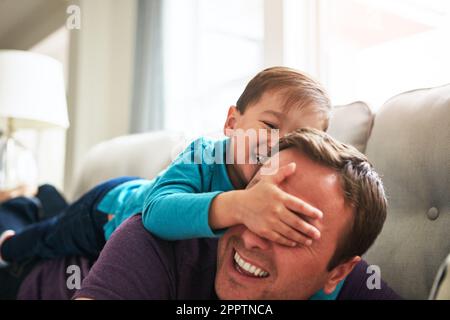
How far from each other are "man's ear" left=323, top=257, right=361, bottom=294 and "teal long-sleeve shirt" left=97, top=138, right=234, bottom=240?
0.16 meters

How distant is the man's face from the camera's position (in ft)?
1.76

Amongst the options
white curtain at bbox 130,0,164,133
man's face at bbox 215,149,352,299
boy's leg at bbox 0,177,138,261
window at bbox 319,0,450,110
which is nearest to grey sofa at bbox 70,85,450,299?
window at bbox 319,0,450,110

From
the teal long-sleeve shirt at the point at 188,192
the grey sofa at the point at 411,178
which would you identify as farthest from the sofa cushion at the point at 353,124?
the teal long-sleeve shirt at the point at 188,192

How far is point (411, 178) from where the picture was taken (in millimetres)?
817

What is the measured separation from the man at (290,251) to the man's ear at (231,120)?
0.60 ft

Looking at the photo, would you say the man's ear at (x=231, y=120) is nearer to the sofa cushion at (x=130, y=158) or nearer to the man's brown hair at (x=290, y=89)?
the man's brown hair at (x=290, y=89)

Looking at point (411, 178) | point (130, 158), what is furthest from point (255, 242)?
point (130, 158)

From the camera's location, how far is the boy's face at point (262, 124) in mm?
677

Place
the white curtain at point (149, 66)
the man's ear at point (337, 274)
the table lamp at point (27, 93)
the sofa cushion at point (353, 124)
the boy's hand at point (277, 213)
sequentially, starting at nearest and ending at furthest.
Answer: the boy's hand at point (277, 213) → the man's ear at point (337, 274) → the sofa cushion at point (353, 124) → the white curtain at point (149, 66) → the table lamp at point (27, 93)

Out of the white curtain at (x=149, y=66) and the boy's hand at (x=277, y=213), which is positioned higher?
the white curtain at (x=149, y=66)

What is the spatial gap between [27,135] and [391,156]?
238 cm

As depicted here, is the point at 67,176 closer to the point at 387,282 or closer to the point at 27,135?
the point at 27,135

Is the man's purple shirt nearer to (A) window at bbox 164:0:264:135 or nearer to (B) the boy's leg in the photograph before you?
(A) window at bbox 164:0:264:135
